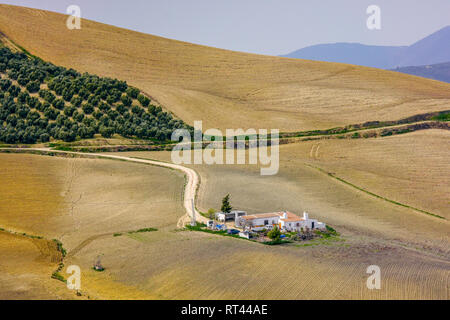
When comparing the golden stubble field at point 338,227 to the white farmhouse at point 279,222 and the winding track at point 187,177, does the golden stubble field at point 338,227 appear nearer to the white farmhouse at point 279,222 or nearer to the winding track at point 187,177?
the winding track at point 187,177

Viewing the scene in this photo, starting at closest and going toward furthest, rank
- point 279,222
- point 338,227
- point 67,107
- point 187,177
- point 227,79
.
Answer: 1. point 279,222
2. point 338,227
3. point 187,177
4. point 67,107
5. point 227,79

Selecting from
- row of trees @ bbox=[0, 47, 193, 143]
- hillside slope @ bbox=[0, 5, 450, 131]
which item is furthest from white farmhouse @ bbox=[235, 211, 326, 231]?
hillside slope @ bbox=[0, 5, 450, 131]

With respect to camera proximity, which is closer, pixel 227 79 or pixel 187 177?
pixel 187 177

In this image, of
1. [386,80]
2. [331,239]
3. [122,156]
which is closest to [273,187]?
[331,239]

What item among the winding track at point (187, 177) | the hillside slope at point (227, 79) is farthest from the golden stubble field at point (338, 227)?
the hillside slope at point (227, 79)

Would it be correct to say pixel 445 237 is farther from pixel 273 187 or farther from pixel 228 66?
pixel 228 66

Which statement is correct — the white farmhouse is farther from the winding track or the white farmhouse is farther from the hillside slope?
the hillside slope

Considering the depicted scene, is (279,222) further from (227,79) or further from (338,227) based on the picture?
(227,79)

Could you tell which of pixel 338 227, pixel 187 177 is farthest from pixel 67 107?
pixel 338 227
